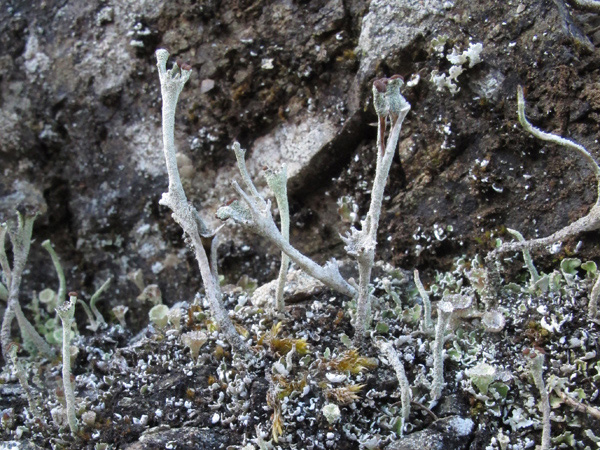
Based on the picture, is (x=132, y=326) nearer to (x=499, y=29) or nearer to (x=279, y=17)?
(x=279, y=17)

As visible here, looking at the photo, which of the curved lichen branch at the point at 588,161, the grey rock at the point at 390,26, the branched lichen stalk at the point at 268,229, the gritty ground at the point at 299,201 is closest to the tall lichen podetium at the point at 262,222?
the branched lichen stalk at the point at 268,229

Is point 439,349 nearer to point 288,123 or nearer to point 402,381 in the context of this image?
point 402,381

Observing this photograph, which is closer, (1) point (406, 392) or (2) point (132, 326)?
(1) point (406, 392)

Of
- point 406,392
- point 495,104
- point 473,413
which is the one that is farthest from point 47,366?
point 495,104

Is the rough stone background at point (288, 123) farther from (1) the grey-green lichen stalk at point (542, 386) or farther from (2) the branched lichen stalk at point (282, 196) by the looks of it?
(1) the grey-green lichen stalk at point (542, 386)

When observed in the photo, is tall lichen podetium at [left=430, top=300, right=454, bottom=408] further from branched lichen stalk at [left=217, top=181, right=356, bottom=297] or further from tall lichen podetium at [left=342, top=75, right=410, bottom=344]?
branched lichen stalk at [left=217, top=181, right=356, bottom=297]
